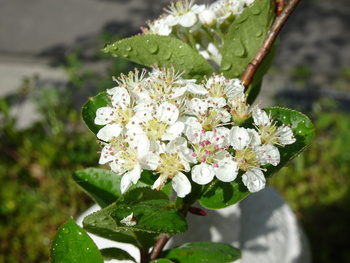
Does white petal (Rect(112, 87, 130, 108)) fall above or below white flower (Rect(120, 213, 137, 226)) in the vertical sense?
above

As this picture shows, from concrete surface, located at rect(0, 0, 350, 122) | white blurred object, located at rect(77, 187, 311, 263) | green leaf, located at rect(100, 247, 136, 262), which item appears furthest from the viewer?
concrete surface, located at rect(0, 0, 350, 122)

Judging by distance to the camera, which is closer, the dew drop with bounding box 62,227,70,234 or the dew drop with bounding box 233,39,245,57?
the dew drop with bounding box 62,227,70,234

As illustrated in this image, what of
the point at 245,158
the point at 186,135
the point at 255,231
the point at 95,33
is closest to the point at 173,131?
the point at 186,135

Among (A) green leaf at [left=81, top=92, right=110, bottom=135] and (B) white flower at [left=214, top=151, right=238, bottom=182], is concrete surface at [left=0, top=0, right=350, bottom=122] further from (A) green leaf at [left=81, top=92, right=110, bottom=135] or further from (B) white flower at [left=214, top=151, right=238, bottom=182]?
(B) white flower at [left=214, top=151, right=238, bottom=182]

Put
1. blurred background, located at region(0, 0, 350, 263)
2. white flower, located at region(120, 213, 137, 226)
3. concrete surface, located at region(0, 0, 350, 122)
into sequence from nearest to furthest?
white flower, located at region(120, 213, 137, 226)
blurred background, located at region(0, 0, 350, 263)
concrete surface, located at region(0, 0, 350, 122)

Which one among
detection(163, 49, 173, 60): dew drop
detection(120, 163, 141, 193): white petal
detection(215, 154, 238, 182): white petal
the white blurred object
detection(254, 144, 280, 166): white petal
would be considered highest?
detection(163, 49, 173, 60): dew drop

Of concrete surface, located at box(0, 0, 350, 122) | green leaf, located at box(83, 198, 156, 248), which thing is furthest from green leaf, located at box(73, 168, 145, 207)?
concrete surface, located at box(0, 0, 350, 122)

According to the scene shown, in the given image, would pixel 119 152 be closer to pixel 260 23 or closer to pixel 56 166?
pixel 260 23
